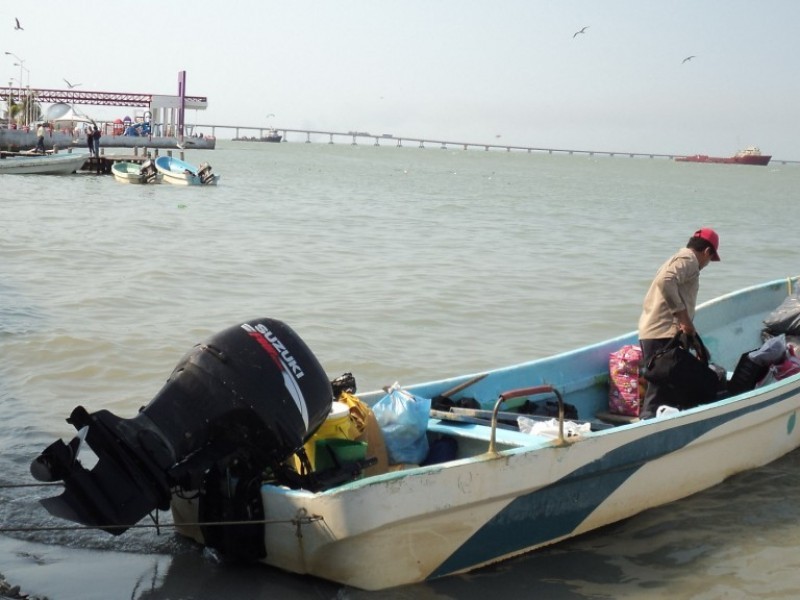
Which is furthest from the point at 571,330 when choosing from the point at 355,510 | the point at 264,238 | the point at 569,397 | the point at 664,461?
the point at 264,238

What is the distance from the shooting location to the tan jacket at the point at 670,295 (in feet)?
22.9

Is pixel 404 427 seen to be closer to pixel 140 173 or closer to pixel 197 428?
pixel 197 428

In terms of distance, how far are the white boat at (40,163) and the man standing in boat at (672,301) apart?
34.1 metres

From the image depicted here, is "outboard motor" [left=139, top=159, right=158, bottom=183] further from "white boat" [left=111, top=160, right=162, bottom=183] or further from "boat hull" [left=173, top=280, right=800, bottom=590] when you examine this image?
"boat hull" [left=173, top=280, right=800, bottom=590]

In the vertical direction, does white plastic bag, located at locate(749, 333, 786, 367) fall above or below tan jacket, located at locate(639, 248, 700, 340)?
below

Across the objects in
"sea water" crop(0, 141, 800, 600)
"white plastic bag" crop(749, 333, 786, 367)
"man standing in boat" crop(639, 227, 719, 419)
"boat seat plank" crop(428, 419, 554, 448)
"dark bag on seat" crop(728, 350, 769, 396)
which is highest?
"man standing in boat" crop(639, 227, 719, 419)

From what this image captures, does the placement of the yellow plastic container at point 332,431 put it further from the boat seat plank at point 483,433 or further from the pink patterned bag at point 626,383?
the pink patterned bag at point 626,383

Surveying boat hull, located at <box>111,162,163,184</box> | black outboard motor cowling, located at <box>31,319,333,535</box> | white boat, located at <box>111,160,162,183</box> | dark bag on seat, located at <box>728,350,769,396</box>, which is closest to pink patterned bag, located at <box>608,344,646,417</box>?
dark bag on seat, located at <box>728,350,769,396</box>

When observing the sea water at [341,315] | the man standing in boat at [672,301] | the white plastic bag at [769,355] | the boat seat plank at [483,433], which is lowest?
the sea water at [341,315]

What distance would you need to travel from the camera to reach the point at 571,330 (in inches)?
500

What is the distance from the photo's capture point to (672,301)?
23.0 ft

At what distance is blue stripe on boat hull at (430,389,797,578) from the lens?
17.8 ft

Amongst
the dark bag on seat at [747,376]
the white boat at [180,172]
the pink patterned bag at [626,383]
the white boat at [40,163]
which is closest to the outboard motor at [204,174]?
the white boat at [180,172]

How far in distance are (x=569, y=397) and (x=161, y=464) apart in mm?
3872
